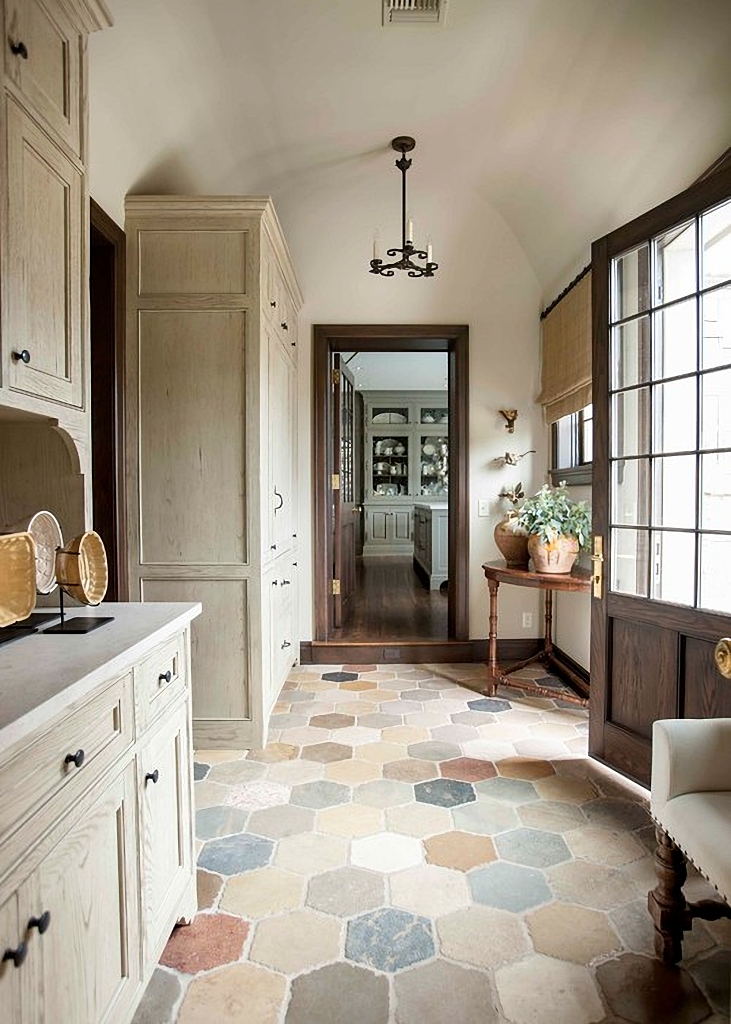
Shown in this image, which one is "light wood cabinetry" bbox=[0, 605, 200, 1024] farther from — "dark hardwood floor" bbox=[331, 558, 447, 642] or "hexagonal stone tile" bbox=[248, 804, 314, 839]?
"dark hardwood floor" bbox=[331, 558, 447, 642]

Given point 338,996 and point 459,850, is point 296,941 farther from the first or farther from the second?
point 459,850

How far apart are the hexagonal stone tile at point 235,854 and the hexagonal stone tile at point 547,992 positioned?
0.83m

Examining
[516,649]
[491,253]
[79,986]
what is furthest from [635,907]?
[491,253]

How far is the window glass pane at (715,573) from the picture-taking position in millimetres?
1966

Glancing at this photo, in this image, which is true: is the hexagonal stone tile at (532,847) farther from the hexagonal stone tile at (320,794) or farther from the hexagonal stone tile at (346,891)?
the hexagonal stone tile at (320,794)

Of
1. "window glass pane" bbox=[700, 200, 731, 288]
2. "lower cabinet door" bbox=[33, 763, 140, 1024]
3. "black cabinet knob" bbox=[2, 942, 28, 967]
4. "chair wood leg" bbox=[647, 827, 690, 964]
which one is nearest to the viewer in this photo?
"black cabinet knob" bbox=[2, 942, 28, 967]

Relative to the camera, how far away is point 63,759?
95cm

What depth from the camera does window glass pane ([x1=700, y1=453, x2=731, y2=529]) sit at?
197cm

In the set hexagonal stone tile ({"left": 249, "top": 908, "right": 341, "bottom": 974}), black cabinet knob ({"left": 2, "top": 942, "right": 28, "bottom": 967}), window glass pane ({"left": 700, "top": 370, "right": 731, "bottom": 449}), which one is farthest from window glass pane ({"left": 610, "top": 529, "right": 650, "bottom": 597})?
black cabinet knob ({"left": 2, "top": 942, "right": 28, "bottom": 967})

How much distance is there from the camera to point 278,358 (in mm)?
3197

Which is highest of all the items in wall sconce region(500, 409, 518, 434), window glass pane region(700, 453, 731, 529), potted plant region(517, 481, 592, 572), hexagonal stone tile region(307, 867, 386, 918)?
wall sconce region(500, 409, 518, 434)

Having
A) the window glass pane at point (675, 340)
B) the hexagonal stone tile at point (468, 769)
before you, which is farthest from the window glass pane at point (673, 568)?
the hexagonal stone tile at point (468, 769)

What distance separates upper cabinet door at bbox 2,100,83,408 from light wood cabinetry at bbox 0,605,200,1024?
1.99 feet

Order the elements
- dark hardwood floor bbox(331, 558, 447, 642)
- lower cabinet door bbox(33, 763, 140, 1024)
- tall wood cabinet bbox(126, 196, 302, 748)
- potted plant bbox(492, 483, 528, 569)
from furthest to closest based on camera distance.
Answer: dark hardwood floor bbox(331, 558, 447, 642) < potted plant bbox(492, 483, 528, 569) < tall wood cabinet bbox(126, 196, 302, 748) < lower cabinet door bbox(33, 763, 140, 1024)
